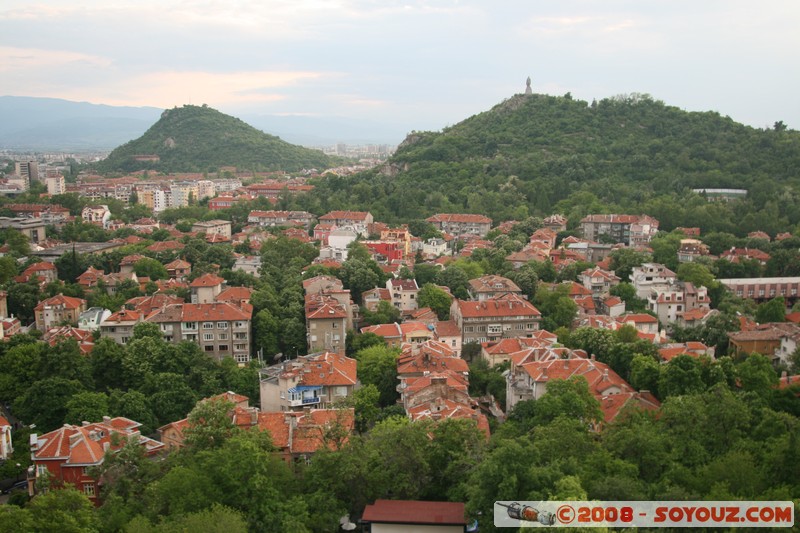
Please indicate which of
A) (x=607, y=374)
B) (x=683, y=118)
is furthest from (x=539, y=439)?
(x=683, y=118)

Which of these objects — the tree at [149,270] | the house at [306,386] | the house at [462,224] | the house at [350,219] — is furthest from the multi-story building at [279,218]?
the house at [306,386]

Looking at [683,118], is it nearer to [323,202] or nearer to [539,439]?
[323,202]

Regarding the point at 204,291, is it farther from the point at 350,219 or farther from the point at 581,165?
the point at 581,165

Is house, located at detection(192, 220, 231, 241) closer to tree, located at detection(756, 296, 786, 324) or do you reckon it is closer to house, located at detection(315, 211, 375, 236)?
house, located at detection(315, 211, 375, 236)

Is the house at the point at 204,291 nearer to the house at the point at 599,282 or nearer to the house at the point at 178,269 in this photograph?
the house at the point at 178,269

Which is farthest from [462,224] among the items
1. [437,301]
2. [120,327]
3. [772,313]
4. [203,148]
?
[203,148]

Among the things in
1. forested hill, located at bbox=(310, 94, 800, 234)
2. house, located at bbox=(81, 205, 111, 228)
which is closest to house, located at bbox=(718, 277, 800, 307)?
forested hill, located at bbox=(310, 94, 800, 234)
